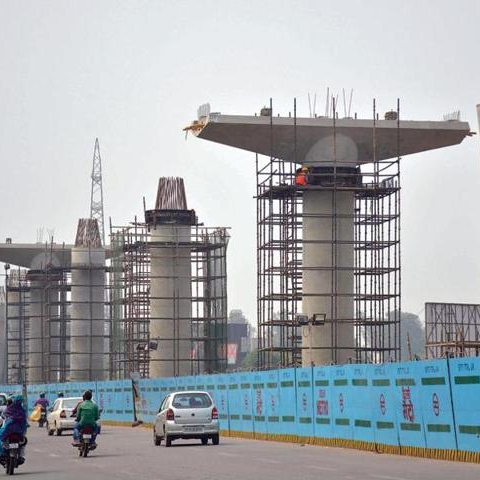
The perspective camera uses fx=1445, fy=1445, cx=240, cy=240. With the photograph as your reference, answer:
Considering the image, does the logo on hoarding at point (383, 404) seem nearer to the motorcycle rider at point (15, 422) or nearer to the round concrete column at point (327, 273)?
the motorcycle rider at point (15, 422)

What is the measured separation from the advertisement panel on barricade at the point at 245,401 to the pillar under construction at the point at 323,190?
1775cm

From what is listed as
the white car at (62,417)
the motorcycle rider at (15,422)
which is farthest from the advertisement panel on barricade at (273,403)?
the motorcycle rider at (15,422)

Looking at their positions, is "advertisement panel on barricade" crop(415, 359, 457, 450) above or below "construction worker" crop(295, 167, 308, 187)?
below

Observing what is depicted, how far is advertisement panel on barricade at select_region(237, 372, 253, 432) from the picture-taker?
45062 mm

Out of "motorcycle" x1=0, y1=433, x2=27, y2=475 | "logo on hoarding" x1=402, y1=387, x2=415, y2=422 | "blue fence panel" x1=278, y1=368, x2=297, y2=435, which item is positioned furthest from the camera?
"blue fence panel" x1=278, y1=368, x2=297, y2=435

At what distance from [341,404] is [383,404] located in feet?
10.9

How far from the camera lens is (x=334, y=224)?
64.3 m

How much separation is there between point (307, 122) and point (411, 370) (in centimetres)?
3551

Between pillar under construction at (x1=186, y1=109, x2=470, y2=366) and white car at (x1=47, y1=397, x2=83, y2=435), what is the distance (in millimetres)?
13383

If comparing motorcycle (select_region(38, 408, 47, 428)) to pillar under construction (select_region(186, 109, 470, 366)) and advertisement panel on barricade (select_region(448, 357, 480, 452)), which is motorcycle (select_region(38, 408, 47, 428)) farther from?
advertisement panel on barricade (select_region(448, 357, 480, 452))

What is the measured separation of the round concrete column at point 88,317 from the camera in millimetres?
105625

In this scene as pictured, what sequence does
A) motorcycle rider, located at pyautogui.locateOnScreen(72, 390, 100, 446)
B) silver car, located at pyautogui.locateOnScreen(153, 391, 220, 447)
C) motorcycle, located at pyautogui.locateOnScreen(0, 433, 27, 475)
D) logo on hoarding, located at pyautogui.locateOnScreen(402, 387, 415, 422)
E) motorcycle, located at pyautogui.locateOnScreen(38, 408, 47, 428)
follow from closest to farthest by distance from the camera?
1. motorcycle, located at pyautogui.locateOnScreen(0, 433, 27, 475)
2. logo on hoarding, located at pyautogui.locateOnScreen(402, 387, 415, 422)
3. motorcycle rider, located at pyautogui.locateOnScreen(72, 390, 100, 446)
4. silver car, located at pyautogui.locateOnScreen(153, 391, 220, 447)
5. motorcycle, located at pyautogui.locateOnScreen(38, 408, 47, 428)

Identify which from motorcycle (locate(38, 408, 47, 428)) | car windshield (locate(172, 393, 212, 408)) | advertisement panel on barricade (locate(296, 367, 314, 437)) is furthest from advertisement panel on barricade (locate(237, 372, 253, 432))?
motorcycle (locate(38, 408, 47, 428))

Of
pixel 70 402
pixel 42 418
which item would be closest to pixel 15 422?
pixel 70 402
